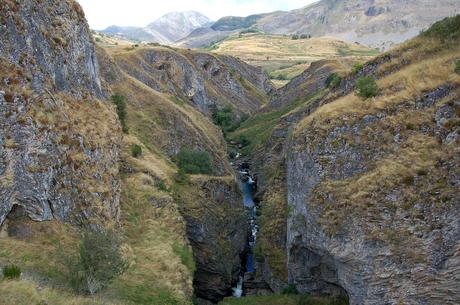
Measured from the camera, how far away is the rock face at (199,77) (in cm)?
9112

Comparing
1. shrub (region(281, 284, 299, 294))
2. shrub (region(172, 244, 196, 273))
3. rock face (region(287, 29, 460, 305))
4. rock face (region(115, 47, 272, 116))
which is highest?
rock face (region(115, 47, 272, 116))

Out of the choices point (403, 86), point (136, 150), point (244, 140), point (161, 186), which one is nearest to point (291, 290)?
point (161, 186)

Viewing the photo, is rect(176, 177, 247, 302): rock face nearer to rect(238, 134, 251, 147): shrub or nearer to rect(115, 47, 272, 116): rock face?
rect(115, 47, 272, 116): rock face

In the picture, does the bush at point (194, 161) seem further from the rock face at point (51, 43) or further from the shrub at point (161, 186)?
the rock face at point (51, 43)

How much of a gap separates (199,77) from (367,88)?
275ft

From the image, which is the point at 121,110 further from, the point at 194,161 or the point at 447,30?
the point at 447,30

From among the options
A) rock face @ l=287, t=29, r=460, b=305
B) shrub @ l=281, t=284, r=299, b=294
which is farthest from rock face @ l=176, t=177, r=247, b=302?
rock face @ l=287, t=29, r=460, b=305

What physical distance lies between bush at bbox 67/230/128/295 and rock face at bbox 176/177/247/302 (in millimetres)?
20634

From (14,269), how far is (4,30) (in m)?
18.8

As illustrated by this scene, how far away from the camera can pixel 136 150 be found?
49375mm

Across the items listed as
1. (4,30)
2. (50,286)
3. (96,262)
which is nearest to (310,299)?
(96,262)

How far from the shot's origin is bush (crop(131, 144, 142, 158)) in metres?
Result: 49.3

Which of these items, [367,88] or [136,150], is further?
[136,150]

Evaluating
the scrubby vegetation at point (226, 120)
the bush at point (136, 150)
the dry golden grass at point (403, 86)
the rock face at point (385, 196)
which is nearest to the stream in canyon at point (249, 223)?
the rock face at point (385, 196)
